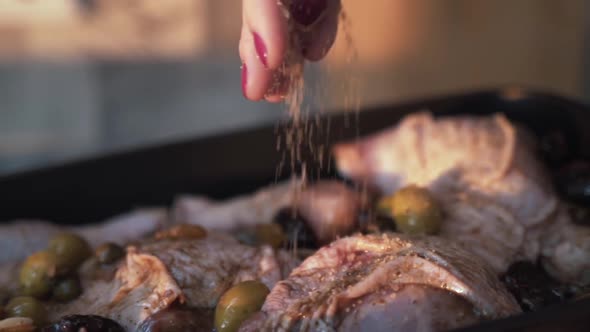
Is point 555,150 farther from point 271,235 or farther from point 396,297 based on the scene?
point 396,297

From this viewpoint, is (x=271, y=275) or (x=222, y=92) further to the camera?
(x=222, y=92)

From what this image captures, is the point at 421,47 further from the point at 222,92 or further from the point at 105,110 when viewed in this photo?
the point at 105,110

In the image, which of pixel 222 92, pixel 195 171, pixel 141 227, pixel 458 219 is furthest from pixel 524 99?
pixel 222 92

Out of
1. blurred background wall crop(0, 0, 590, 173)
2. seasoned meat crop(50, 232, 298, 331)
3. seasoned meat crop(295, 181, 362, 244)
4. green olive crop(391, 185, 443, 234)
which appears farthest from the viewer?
blurred background wall crop(0, 0, 590, 173)

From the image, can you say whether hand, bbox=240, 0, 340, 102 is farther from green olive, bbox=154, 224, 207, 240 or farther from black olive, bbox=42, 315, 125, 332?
black olive, bbox=42, 315, 125, 332

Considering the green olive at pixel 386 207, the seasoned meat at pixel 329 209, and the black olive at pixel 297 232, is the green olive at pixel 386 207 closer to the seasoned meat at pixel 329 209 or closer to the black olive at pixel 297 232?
the seasoned meat at pixel 329 209

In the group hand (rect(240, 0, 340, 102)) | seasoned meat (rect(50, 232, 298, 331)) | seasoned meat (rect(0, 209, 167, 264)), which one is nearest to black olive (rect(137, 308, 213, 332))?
seasoned meat (rect(50, 232, 298, 331))

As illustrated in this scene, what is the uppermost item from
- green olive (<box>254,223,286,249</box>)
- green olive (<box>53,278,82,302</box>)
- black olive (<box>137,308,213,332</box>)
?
green olive (<box>254,223,286,249</box>)
